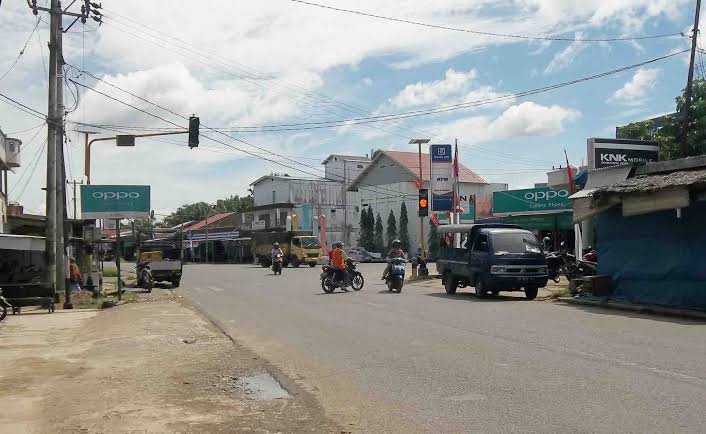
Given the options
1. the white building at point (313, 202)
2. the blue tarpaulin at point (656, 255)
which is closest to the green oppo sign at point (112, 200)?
the blue tarpaulin at point (656, 255)

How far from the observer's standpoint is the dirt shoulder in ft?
22.3

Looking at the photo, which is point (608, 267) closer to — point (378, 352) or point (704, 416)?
point (378, 352)

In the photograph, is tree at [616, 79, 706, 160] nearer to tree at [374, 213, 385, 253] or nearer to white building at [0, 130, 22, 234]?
white building at [0, 130, 22, 234]

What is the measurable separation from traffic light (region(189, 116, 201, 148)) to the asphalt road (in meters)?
8.43

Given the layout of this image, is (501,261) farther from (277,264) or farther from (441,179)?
(277,264)

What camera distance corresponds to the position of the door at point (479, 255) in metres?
19.8

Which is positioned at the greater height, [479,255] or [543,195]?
[543,195]

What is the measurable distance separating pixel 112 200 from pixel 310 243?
87.3 ft

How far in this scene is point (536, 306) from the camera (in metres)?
17.8

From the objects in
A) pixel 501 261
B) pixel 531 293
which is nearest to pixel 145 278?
pixel 501 261

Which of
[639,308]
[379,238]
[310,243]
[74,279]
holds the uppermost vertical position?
[379,238]

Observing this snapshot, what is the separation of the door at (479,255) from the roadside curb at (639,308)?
2331mm

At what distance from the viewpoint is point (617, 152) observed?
79.2 ft

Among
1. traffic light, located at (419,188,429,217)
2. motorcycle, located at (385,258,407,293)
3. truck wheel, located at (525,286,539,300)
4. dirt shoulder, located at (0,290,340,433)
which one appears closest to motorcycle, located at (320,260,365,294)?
motorcycle, located at (385,258,407,293)
